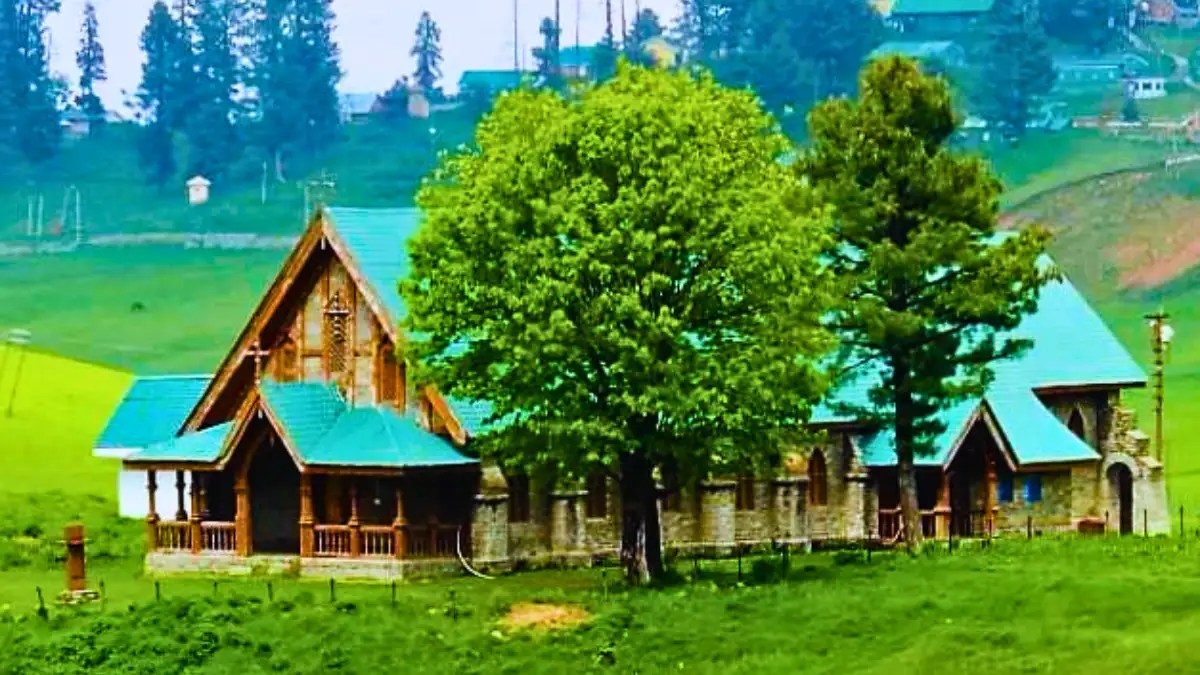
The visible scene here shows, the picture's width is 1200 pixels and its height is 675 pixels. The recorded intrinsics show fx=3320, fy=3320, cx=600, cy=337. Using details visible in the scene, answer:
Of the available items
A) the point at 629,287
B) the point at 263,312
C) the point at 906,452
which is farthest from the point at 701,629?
the point at 263,312

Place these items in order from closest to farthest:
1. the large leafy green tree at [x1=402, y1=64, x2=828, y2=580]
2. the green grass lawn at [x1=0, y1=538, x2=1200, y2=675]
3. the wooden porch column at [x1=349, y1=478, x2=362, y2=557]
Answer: the green grass lawn at [x1=0, y1=538, x2=1200, y2=675], the large leafy green tree at [x1=402, y1=64, x2=828, y2=580], the wooden porch column at [x1=349, y1=478, x2=362, y2=557]

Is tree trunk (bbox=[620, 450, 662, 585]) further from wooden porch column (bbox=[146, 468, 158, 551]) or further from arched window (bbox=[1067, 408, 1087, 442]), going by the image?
arched window (bbox=[1067, 408, 1087, 442])

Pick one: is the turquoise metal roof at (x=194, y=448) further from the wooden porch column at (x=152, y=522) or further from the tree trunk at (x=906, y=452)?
the tree trunk at (x=906, y=452)

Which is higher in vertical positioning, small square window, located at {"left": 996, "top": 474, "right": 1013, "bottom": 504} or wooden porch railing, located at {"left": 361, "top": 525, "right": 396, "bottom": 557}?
small square window, located at {"left": 996, "top": 474, "right": 1013, "bottom": 504}

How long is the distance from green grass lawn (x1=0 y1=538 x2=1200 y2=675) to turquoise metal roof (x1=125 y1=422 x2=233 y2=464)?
7158mm

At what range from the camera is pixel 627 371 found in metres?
53.3

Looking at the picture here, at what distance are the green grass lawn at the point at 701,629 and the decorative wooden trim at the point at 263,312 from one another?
910 centimetres

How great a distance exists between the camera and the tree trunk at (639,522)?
5484 cm

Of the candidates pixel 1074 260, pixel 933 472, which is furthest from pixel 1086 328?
pixel 1074 260

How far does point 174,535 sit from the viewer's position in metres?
61.2

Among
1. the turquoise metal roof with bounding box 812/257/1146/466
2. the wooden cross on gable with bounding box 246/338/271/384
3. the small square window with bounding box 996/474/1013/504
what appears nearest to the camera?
the wooden cross on gable with bounding box 246/338/271/384

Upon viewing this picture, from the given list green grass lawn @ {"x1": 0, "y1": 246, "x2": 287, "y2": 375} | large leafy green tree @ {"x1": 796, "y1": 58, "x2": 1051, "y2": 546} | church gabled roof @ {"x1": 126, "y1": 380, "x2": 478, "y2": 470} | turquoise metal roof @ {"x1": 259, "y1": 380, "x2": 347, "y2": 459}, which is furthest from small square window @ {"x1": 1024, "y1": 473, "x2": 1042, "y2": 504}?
green grass lawn @ {"x1": 0, "y1": 246, "x2": 287, "y2": 375}

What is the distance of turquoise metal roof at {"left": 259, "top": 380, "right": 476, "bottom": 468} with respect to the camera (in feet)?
190

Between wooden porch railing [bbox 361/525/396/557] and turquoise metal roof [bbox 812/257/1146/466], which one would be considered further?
turquoise metal roof [bbox 812/257/1146/466]
